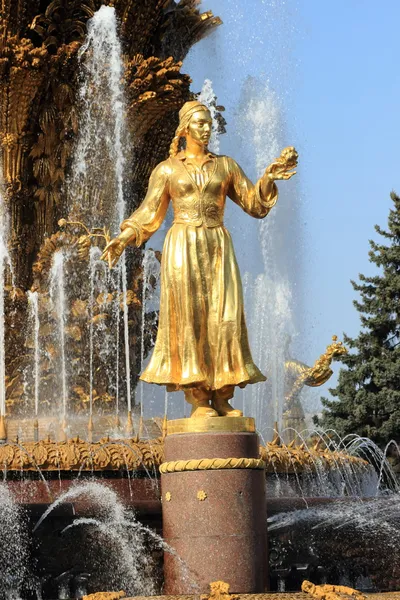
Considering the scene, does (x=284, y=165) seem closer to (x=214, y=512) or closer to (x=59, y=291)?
(x=214, y=512)

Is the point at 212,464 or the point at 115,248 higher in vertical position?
the point at 115,248

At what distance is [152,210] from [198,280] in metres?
0.65

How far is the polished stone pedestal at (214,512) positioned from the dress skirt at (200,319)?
1.46ft

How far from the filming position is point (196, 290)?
26.4 feet

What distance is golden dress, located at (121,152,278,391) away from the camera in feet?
26.2

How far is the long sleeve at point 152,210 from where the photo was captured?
8.22 metres

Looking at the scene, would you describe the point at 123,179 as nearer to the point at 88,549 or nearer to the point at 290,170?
the point at 290,170

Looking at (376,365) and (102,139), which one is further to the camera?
(376,365)

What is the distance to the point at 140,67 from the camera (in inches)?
488

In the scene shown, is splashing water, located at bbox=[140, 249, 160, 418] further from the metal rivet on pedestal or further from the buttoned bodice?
the metal rivet on pedestal

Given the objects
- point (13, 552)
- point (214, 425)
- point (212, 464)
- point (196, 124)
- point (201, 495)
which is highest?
point (196, 124)

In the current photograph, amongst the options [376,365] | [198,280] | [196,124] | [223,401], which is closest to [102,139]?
[196,124]

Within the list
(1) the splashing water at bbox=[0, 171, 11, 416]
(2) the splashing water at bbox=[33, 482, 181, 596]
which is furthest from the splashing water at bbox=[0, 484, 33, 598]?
(1) the splashing water at bbox=[0, 171, 11, 416]

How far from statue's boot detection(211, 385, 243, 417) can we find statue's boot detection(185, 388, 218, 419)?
64mm
